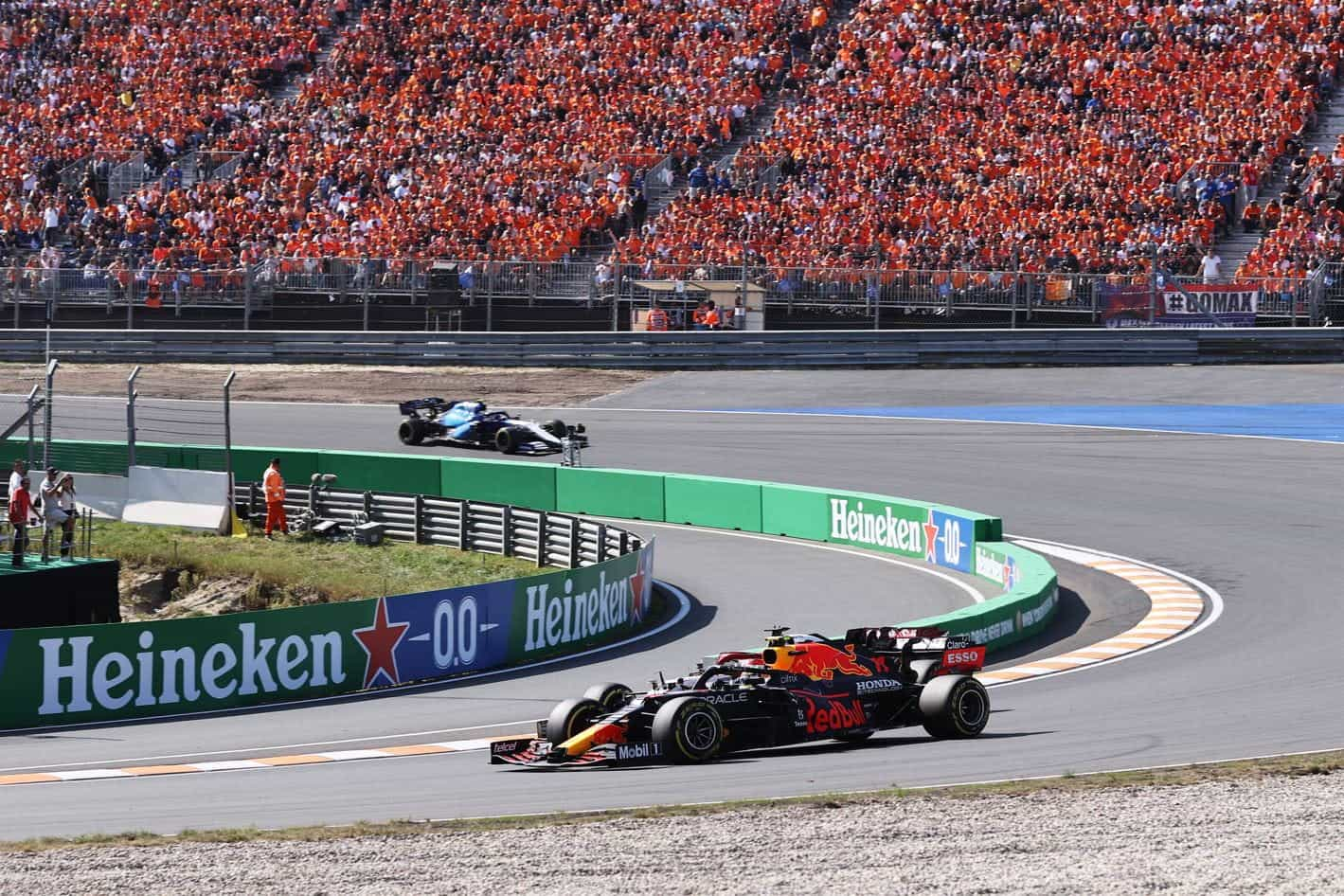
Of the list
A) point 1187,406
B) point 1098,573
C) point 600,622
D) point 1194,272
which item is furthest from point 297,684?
point 1194,272

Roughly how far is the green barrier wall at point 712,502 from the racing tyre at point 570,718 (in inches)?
537

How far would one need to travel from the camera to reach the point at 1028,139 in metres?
40.5

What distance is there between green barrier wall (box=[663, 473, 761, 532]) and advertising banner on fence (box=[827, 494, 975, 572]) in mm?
1612

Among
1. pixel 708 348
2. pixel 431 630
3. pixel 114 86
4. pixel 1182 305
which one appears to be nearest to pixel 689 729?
pixel 431 630

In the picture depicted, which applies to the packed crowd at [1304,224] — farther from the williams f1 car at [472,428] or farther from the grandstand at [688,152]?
the williams f1 car at [472,428]

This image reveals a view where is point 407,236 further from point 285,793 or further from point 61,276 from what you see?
point 285,793

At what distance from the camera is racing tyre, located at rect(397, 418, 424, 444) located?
109 ft

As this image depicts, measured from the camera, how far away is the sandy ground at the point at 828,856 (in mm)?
9969

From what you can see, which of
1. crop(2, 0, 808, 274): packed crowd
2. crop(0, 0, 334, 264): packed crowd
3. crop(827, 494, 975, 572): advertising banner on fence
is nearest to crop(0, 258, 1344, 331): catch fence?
crop(2, 0, 808, 274): packed crowd

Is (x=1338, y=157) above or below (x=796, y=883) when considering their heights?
above

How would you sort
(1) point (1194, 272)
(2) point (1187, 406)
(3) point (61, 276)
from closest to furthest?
1. (2) point (1187, 406)
2. (1) point (1194, 272)
3. (3) point (61, 276)

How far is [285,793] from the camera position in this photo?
42.6 feet

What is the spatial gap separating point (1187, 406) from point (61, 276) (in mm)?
23169

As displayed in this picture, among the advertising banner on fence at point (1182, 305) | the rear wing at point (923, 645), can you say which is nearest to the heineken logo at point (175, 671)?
the rear wing at point (923, 645)
